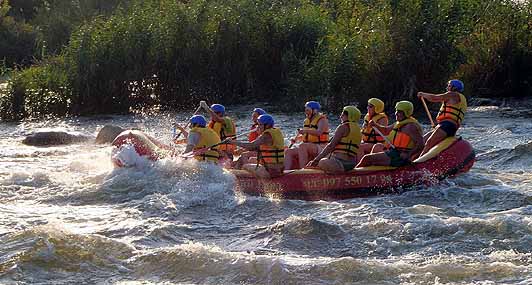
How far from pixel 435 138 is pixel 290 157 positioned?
1.97 metres

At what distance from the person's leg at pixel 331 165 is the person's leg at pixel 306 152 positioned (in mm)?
940

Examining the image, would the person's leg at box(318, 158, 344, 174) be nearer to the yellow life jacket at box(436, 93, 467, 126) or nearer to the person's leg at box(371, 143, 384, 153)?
the person's leg at box(371, 143, 384, 153)

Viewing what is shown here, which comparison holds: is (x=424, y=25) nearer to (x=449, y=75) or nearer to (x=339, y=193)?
(x=449, y=75)

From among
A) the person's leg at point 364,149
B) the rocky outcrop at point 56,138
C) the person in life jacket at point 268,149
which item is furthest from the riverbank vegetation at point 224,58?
the person in life jacket at point 268,149

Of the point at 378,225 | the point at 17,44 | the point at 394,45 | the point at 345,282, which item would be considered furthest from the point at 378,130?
the point at 17,44

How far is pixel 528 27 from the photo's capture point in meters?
17.8

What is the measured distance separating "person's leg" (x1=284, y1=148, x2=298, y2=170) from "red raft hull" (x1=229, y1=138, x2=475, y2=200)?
0.88 m

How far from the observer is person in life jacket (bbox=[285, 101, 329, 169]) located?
35.7 ft

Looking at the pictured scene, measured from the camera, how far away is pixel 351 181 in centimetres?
978

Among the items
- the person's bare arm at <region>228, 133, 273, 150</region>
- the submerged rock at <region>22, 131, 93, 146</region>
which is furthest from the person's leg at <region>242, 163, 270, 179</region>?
the submerged rock at <region>22, 131, 93, 146</region>

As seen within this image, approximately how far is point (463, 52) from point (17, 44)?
62.1ft

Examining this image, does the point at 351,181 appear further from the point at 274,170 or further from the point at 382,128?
the point at 382,128

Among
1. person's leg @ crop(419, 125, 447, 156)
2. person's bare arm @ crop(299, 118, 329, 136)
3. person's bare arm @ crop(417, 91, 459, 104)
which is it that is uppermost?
person's bare arm @ crop(417, 91, 459, 104)

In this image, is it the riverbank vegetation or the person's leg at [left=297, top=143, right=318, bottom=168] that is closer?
the person's leg at [left=297, top=143, right=318, bottom=168]
